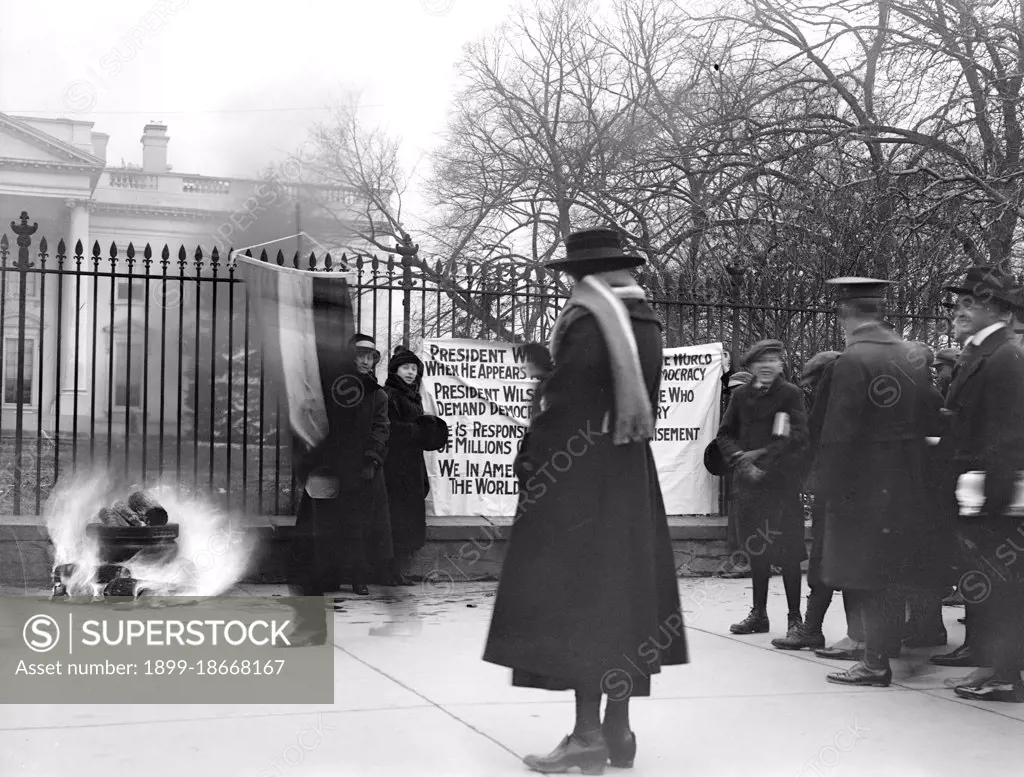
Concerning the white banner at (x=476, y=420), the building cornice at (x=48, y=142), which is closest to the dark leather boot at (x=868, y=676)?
the white banner at (x=476, y=420)

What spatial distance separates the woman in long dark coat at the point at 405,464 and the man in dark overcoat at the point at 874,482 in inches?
144

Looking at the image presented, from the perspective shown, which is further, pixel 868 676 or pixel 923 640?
pixel 923 640

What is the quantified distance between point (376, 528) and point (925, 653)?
10.8ft

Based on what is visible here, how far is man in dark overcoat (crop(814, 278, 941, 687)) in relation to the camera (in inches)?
224

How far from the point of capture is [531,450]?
421cm

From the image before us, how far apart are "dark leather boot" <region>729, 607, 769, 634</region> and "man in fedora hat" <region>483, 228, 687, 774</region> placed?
3074 millimetres

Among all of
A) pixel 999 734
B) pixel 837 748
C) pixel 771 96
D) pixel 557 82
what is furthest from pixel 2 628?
pixel 557 82

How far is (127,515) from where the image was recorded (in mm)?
7500

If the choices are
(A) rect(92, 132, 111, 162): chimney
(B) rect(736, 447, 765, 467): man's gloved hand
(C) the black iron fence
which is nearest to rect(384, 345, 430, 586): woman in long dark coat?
(C) the black iron fence

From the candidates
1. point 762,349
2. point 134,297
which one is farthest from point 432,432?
point 762,349

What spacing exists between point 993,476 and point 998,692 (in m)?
0.99

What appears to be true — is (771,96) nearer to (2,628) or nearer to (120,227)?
(120,227)

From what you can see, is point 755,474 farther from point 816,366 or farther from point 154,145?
point 154,145

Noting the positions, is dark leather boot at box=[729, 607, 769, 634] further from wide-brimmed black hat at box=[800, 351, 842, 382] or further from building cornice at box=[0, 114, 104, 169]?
building cornice at box=[0, 114, 104, 169]
